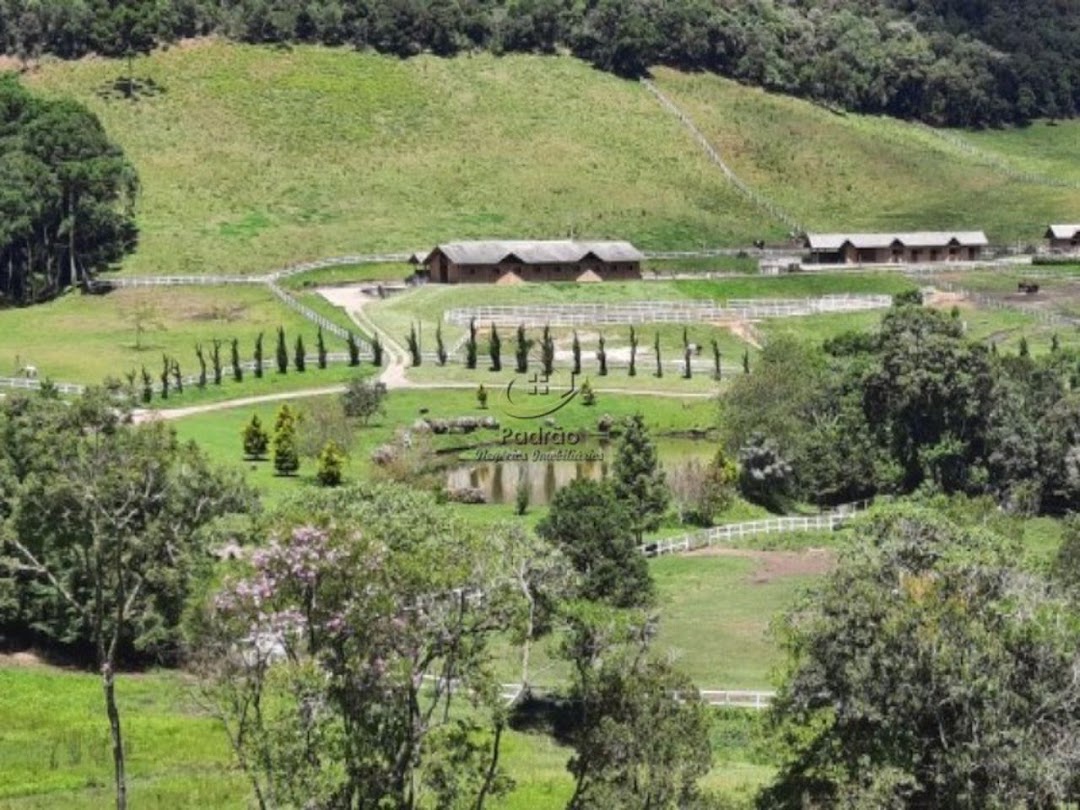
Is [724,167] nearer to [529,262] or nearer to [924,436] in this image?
[529,262]

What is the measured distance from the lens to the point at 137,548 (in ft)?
135

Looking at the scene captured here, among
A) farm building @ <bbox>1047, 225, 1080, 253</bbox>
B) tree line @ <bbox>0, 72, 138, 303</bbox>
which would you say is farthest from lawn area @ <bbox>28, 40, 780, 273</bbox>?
farm building @ <bbox>1047, 225, 1080, 253</bbox>

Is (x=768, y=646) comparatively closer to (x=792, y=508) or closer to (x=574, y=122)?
(x=792, y=508)

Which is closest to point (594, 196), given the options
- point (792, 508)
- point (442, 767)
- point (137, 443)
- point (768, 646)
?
point (792, 508)

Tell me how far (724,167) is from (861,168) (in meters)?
16.8

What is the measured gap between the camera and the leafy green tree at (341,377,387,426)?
78.1 metres

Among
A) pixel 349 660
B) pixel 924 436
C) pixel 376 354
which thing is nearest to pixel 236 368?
pixel 376 354

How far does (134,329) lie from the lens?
4003 inches

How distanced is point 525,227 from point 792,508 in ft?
241

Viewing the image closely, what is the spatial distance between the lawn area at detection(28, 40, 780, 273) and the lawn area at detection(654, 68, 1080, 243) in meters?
6.64

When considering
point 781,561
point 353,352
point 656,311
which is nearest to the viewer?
point 781,561

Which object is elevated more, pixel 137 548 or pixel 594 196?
pixel 594 196

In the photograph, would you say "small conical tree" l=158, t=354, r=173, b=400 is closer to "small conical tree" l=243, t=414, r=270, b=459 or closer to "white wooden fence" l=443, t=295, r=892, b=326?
"small conical tree" l=243, t=414, r=270, b=459

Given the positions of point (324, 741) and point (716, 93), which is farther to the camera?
point (716, 93)
